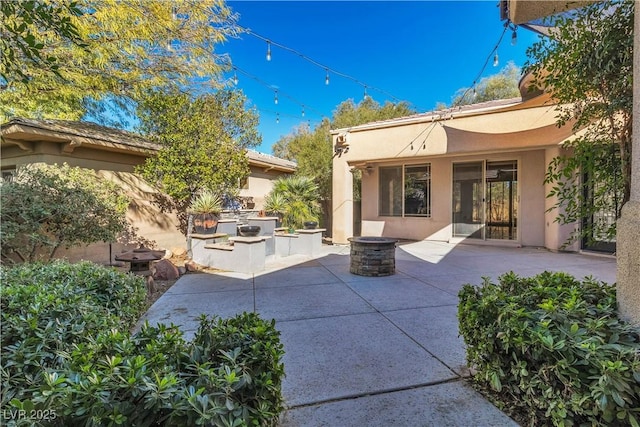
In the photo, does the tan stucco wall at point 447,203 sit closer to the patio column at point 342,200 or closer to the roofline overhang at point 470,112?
the patio column at point 342,200

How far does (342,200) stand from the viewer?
10422 mm

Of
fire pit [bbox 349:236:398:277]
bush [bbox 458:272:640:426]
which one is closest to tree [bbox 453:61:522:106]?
fire pit [bbox 349:236:398:277]

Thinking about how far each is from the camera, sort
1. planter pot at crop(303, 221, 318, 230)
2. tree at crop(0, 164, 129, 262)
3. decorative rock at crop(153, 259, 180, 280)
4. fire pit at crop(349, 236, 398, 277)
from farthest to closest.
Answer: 1. planter pot at crop(303, 221, 318, 230)
2. decorative rock at crop(153, 259, 180, 280)
3. fire pit at crop(349, 236, 398, 277)
4. tree at crop(0, 164, 129, 262)

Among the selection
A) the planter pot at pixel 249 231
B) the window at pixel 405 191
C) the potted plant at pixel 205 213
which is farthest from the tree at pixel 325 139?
the planter pot at pixel 249 231

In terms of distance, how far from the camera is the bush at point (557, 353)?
1571 mm

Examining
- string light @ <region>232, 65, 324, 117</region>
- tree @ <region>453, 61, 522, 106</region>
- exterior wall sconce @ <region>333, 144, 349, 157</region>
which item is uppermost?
tree @ <region>453, 61, 522, 106</region>

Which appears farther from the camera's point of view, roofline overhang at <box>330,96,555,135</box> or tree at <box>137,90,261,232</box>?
tree at <box>137,90,261,232</box>

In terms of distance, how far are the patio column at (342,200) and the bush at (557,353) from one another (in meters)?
7.87

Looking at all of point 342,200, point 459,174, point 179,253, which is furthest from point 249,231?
point 459,174

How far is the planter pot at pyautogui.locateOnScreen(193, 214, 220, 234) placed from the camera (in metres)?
7.89

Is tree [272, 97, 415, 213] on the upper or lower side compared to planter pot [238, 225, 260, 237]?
upper

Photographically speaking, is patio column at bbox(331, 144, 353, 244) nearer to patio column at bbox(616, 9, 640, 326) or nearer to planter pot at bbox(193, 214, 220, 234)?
planter pot at bbox(193, 214, 220, 234)

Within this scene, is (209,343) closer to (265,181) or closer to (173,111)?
(173,111)

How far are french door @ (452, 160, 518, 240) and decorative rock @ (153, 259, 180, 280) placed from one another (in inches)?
330
